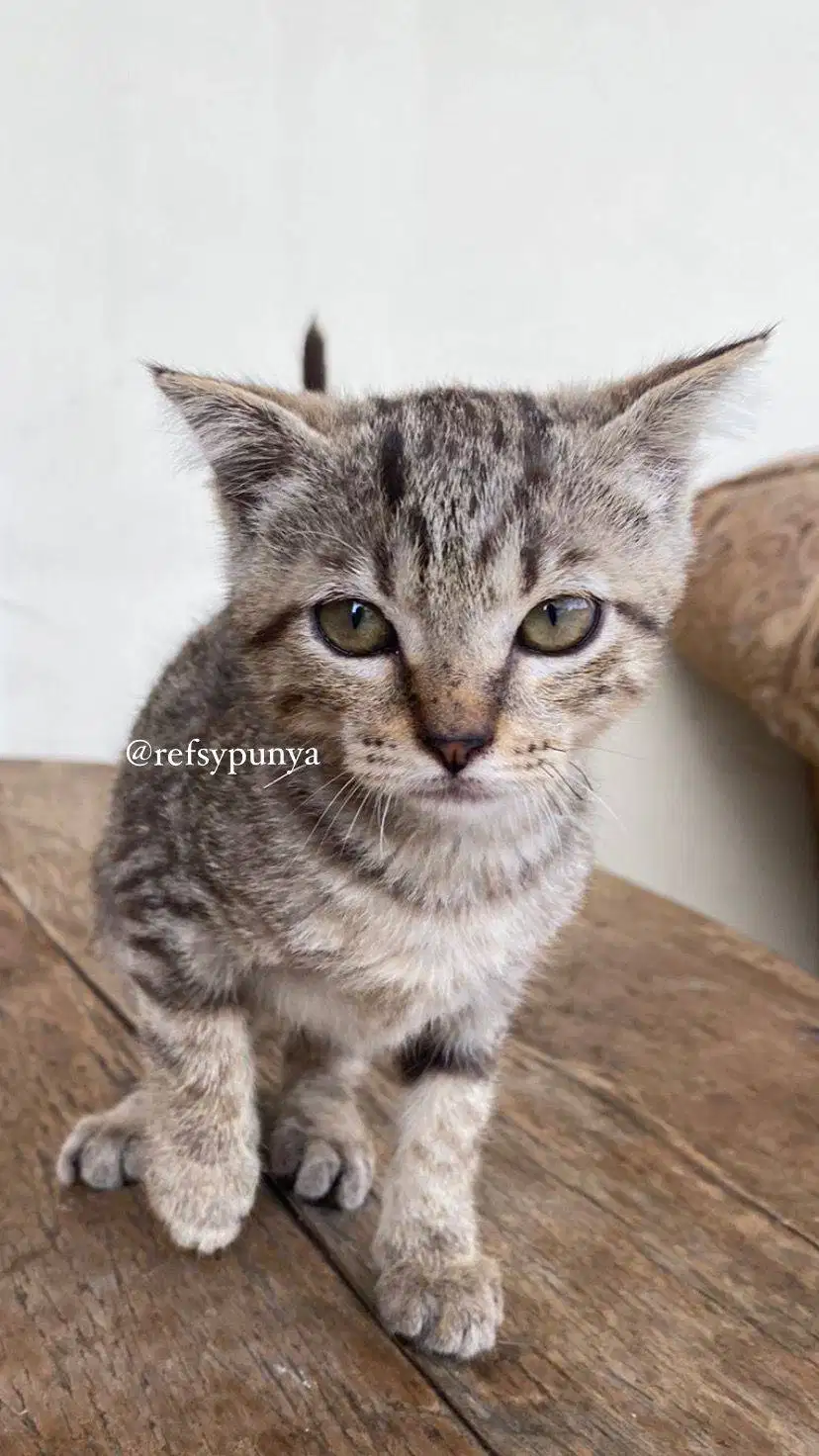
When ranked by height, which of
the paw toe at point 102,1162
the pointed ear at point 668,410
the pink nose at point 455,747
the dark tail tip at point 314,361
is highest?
the dark tail tip at point 314,361

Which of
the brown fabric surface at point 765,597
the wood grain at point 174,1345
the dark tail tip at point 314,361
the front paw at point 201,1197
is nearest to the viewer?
the wood grain at point 174,1345

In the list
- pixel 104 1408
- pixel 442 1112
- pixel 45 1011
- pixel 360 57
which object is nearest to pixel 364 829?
pixel 442 1112

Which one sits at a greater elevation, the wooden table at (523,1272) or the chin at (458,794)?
the chin at (458,794)

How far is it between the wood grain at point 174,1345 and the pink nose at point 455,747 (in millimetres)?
312

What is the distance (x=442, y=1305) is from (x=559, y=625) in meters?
0.36

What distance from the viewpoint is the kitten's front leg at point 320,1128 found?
744 millimetres

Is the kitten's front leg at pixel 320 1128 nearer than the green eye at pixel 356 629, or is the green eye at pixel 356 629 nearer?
the green eye at pixel 356 629

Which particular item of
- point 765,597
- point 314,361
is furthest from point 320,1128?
point 765,597

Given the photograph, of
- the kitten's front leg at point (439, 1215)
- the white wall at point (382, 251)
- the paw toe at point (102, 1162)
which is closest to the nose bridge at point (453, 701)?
the kitten's front leg at point (439, 1215)

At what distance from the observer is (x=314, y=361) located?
34.0 inches

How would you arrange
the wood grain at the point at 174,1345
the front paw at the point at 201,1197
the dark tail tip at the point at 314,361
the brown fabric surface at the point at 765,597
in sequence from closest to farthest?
the wood grain at the point at 174,1345, the front paw at the point at 201,1197, the dark tail tip at the point at 314,361, the brown fabric surface at the point at 765,597

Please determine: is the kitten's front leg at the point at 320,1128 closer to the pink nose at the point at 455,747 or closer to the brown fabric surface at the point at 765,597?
the pink nose at the point at 455,747

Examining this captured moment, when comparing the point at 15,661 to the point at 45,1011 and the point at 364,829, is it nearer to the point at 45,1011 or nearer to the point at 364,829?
the point at 45,1011

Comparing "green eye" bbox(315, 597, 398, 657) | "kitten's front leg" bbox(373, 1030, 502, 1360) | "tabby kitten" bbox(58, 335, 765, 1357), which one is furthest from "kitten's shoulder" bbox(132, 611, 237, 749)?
"kitten's front leg" bbox(373, 1030, 502, 1360)
